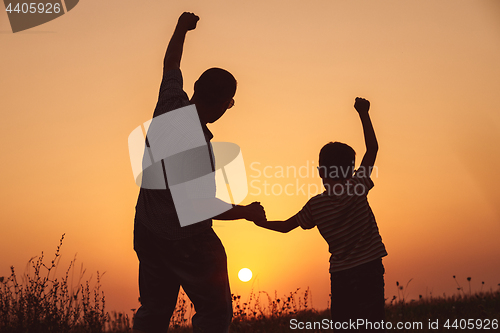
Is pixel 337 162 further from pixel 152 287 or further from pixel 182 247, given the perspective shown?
pixel 152 287

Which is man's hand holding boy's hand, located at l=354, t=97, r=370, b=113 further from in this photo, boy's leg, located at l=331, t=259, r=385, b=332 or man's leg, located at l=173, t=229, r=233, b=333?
man's leg, located at l=173, t=229, r=233, b=333

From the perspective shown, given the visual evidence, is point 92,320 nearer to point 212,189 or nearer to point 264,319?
point 264,319

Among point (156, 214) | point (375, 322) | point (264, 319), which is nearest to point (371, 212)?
point (375, 322)

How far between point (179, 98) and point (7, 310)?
9.60 feet

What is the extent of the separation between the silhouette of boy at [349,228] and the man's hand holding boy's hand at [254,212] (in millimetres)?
497

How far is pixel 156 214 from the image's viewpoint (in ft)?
8.99

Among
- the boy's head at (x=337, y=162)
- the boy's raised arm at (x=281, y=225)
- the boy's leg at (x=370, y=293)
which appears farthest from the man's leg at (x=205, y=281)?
the boy's head at (x=337, y=162)

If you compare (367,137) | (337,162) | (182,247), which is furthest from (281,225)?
(182,247)

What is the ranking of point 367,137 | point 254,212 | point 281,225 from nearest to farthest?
1. point 254,212
2. point 367,137
3. point 281,225

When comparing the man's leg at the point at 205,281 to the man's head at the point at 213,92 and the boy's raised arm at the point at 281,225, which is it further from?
the boy's raised arm at the point at 281,225

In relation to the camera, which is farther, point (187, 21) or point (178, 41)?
point (187, 21)

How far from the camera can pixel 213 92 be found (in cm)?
283

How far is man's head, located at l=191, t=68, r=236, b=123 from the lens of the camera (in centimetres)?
283

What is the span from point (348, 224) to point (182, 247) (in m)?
1.36
